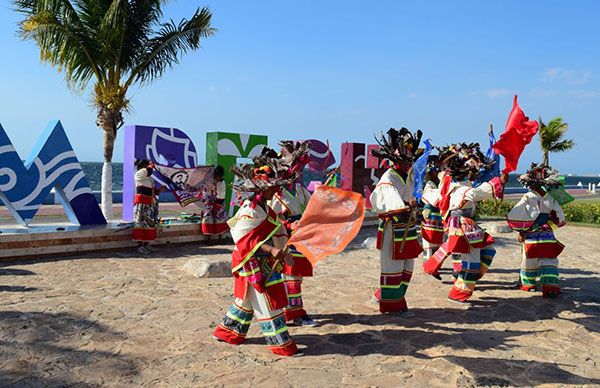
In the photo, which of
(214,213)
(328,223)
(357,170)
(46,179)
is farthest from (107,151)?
(328,223)

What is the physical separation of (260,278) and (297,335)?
1.15 m

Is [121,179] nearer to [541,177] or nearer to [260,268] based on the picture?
[541,177]

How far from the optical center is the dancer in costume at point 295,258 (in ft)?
20.8

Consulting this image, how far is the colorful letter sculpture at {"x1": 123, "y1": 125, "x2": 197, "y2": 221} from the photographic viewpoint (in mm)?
12461

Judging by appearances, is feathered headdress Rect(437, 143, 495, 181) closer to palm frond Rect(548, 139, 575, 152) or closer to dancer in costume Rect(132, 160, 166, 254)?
dancer in costume Rect(132, 160, 166, 254)

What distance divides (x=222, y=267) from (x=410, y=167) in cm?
390

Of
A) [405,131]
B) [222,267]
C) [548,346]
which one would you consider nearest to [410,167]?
[405,131]

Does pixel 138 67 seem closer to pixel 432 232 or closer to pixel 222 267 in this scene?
pixel 222 267

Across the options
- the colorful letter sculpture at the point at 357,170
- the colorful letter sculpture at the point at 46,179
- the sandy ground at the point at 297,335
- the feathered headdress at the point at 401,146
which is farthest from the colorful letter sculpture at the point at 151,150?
the feathered headdress at the point at 401,146

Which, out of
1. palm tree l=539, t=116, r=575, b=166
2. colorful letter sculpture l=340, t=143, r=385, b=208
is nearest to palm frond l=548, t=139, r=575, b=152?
palm tree l=539, t=116, r=575, b=166

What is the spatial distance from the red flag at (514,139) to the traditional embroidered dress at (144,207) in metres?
7.32

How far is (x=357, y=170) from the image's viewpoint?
16.6m

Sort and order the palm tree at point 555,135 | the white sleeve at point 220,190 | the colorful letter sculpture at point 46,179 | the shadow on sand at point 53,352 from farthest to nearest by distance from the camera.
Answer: the palm tree at point 555,135
the white sleeve at point 220,190
the colorful letter sculpture at point 46,179
the shadow on sand at point 53,352

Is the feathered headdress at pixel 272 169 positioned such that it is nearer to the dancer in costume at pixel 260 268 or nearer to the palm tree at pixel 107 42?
the dancer in costume at pixel 260 268
